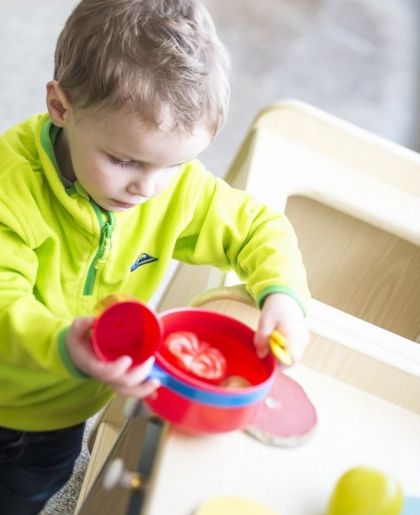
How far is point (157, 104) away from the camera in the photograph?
61cm

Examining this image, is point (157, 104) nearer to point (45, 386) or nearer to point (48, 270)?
point (48, 270)

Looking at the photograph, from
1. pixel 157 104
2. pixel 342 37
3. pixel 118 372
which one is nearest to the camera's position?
pixel 118 372

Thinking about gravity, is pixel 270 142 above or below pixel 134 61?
below

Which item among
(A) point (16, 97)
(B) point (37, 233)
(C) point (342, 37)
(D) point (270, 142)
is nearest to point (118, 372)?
(B) point (37, 233)

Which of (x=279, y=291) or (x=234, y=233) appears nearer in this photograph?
(x=279, y=291)

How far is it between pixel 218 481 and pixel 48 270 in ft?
0.93

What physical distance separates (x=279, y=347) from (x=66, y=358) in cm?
17

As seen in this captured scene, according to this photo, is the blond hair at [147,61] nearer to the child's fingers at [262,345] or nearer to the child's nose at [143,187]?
the child's nose at [143,187]

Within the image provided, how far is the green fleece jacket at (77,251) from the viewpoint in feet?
2.13

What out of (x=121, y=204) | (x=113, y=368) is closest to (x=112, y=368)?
(x=113, y=368)

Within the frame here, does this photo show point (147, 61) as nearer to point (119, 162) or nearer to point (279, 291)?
point (119, 162)

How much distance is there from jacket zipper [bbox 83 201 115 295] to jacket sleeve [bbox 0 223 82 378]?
80 mm

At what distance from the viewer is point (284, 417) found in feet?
2.04

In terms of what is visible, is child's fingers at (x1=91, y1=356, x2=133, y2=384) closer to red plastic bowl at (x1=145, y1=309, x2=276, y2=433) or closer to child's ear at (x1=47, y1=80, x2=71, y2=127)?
red plastic bowl at (x1=145, y1=309, x2=276, y2=433)
